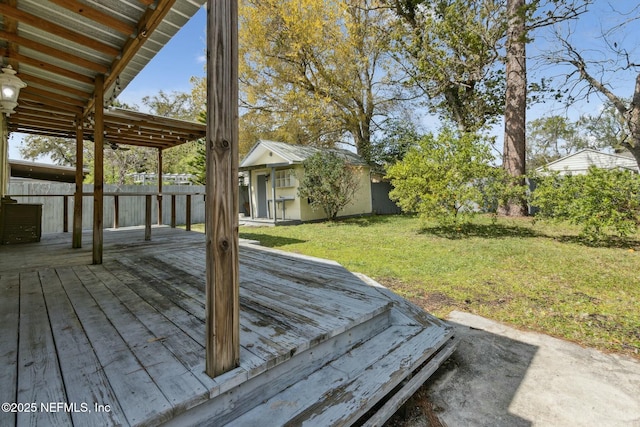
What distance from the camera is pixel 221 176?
122cm

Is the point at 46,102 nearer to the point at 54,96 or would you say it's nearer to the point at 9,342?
the point at 54,96

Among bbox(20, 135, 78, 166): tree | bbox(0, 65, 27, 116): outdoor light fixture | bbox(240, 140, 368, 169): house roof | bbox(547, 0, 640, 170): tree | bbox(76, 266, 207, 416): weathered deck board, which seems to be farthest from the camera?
bbox(20, 135, 78, 166): tree

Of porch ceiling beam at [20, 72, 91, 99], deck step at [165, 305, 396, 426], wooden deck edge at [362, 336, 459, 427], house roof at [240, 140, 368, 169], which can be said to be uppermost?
house roof at [240, 140, 368, 169]

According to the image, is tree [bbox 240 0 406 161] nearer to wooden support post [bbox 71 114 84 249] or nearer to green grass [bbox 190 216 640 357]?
green grass [bbox 190 216 640 357]

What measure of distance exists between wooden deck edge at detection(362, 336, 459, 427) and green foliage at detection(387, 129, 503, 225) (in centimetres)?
568

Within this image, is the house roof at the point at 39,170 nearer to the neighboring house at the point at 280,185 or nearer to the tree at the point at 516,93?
the neighboring house at the point at 280,185

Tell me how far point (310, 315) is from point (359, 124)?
1608 centimetres

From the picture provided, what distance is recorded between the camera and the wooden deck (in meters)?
1.18

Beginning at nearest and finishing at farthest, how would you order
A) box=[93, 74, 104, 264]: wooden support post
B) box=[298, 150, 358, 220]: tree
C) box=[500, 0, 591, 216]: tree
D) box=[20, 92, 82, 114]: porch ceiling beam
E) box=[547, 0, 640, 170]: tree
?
1. box=[93, 74, 104, 264]: wooden support post
2. box=[20, 92, 82, 114]: porch ceiling beam
3. box=[547, 0, 640, 170]: tree
4. box=[500, 0, 591, 216]: tree
5. box=[298, 150, 358, 220]: tree

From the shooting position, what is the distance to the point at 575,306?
3125mm

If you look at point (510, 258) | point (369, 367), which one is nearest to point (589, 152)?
point (510, 258)

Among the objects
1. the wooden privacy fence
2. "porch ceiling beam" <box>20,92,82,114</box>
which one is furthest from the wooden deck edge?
the wooden privacy fence

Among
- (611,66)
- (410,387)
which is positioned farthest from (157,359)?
(611,66)

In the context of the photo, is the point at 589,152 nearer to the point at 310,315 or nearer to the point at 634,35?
the point at 634,35
